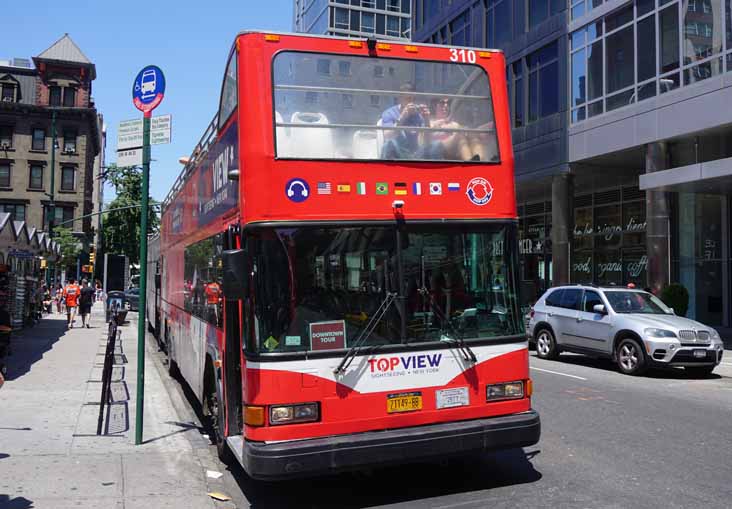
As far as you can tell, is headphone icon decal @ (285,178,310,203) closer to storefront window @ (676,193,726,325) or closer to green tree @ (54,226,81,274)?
storefront window @ (676,193,726,325)

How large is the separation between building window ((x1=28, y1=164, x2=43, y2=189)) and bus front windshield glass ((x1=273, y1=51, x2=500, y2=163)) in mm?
64465

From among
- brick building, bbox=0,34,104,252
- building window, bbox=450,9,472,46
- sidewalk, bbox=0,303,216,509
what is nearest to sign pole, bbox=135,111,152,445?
sidewalk, bbox=0,303,216,509

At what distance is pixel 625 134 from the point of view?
24.3 m

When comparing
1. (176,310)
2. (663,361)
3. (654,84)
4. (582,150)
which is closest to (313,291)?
(176,310)

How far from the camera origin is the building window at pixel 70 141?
65312 mm

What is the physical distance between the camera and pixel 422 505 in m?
5.76

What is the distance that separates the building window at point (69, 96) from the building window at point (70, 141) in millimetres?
2578

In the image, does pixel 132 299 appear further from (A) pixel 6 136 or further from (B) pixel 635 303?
(B) pixel 635 303

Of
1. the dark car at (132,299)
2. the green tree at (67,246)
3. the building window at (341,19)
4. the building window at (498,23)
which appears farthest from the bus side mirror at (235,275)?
the building window at (341,19)

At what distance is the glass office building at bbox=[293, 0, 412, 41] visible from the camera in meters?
59.2

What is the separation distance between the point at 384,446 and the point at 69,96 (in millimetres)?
69027

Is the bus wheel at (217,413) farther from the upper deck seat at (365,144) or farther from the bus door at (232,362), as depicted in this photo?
the upper deck seat at (365,144)

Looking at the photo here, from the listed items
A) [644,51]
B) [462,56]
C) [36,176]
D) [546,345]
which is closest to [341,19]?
[36,176]

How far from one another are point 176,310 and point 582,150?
63.2 ft
